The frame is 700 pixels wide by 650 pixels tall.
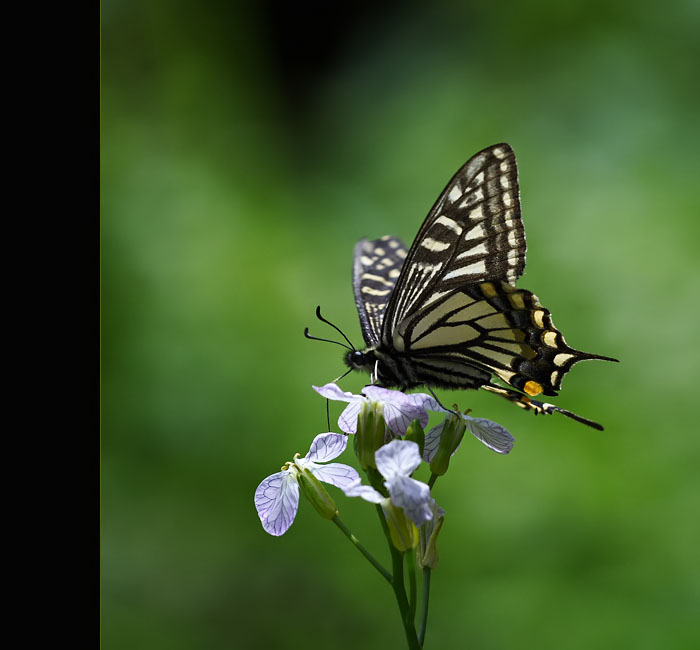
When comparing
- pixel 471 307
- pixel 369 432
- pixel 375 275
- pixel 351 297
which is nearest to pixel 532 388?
pixel 471 307

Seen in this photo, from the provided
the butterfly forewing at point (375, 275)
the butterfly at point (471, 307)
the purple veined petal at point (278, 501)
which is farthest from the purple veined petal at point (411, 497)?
the butterfly forewing at point (375, 275)

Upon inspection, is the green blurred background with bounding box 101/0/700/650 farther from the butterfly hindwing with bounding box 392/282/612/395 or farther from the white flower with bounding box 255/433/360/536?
the white flower with bounding box 255/433/360/536

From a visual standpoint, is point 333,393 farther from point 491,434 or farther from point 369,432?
point 491,434

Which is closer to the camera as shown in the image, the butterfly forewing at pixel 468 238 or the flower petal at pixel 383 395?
the flower petal at pixel 383 395

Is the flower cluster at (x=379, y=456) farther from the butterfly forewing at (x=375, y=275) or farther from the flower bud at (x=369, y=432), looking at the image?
the butterfly forewing at (x=375, y=275)

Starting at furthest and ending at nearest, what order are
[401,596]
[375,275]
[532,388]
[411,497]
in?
[375,275] → [532,388] → [401,596] → [411,497]

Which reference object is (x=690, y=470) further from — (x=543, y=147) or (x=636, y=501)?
(x=543, y=147)
